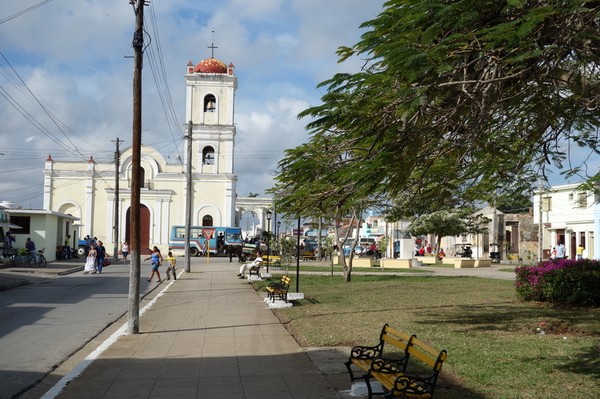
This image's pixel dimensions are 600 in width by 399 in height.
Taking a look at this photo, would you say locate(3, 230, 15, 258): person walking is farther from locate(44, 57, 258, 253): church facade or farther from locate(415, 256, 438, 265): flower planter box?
locate(415, 256, 438, 265): flower planter box

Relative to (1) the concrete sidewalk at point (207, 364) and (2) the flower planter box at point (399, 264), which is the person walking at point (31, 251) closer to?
(2) the flower planter box at point (399, 264)

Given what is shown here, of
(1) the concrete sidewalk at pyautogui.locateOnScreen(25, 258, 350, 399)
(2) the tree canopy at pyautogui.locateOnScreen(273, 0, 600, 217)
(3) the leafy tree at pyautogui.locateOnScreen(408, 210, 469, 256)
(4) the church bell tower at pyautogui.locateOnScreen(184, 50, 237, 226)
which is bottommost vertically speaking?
(1) the concrete sidewalk at pyautogui.locateOnScreen(25, 258, 350, 399)

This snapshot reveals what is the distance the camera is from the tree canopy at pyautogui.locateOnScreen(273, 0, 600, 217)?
7.11 m

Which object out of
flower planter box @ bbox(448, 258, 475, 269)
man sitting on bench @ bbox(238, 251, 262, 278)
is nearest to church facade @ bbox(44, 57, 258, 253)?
flower planter box @ bbox(448, 258, 475, 269)

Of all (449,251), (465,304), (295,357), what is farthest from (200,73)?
(295,357)

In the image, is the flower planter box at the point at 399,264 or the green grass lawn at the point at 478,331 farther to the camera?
the flower planter box at the point at 399,264

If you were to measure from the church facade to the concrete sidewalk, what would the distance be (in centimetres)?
4836

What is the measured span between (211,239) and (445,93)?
54.5 metres

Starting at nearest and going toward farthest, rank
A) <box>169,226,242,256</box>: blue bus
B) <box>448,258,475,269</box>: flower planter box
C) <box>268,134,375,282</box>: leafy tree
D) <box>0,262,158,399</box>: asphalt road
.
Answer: <box>268,134,375,282</box>: leafy tree < <box>0,262,158,399</box>: asphalt road < <box>448,258,475,269</box>: flower planter box < <box>169,226,242,256</box>: blue bus

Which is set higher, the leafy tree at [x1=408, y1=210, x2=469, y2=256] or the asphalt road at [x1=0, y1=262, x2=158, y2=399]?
the leafy tree at [x1=408, y1=210, x2=469, y2=256]

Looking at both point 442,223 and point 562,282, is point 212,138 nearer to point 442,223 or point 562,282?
point 442,223

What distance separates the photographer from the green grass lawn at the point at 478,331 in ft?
27.1

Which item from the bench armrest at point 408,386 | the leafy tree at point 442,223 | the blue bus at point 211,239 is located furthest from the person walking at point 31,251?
the bench armrest at point 408,386

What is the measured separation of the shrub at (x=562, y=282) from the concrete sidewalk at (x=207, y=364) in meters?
7.29
